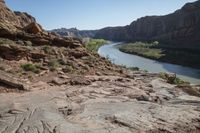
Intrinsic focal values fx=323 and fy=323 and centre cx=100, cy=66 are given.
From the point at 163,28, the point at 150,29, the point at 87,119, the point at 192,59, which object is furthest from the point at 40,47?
the point at 150,29

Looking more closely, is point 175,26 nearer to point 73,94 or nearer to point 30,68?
point 30,68

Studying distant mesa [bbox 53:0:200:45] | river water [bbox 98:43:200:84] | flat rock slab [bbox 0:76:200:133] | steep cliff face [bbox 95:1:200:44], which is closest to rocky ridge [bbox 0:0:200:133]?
flat rock slab [bbox 0:76:200:133]

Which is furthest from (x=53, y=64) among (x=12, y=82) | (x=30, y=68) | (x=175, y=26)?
(x=175, y=26)

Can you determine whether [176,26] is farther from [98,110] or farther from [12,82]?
[98,110]

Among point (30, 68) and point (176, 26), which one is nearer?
point (30, 68)

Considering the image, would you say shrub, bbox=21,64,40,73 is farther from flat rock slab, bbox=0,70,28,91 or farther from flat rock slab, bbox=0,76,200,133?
flat rock slab, bbox=0,76,200,133

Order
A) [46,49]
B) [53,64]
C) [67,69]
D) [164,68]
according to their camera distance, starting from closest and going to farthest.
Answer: [53,64]
[67,69]
[46,49]
[164,68]

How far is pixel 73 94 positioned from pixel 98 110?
314 centimetres

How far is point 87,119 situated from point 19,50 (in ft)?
36.5

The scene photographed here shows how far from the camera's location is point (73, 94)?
18781 millimetres

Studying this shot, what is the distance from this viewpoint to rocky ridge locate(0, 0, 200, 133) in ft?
46.4

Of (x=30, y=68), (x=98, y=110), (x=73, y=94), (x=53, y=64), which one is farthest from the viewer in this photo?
(x=53, y=64)

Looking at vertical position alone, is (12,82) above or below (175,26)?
above

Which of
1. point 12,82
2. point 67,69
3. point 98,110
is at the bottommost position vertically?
point 98,110
